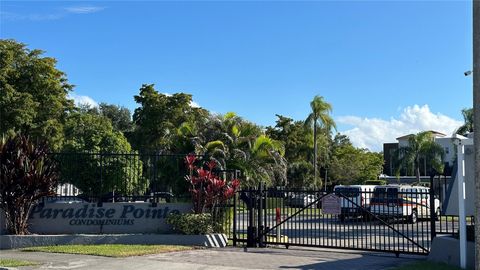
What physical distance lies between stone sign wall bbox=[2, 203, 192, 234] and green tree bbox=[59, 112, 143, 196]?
1130 mm

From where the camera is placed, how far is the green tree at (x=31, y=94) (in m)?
40.0

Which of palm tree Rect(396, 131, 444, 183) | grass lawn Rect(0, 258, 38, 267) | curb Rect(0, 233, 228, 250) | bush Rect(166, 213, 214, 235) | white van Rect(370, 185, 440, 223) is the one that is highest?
palm tree Rect(396, 131, 444, 183)

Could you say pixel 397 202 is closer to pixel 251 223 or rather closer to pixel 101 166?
pixel 251 223

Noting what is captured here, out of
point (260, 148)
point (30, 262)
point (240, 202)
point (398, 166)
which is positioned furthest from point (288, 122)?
point (30, 262)

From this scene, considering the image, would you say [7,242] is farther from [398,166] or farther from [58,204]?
[398,166]

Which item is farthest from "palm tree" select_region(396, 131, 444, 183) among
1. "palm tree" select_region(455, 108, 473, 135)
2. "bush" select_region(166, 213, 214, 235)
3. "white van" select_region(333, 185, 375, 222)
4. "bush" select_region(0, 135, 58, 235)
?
"bush" select_region(0, 135, 58, 235)

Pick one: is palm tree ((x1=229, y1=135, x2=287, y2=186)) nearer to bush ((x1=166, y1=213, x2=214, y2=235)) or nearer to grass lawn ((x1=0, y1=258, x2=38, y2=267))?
bush ((x1=166, y1=213, x2=214, y2=235))

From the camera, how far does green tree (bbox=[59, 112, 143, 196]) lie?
18062 millimetres

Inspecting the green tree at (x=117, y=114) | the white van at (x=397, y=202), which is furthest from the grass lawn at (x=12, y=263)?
the green tree at (x=117, y=114)

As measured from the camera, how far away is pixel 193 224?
50.3 feet

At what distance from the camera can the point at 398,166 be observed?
70000 mm

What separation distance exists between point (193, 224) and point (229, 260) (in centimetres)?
298

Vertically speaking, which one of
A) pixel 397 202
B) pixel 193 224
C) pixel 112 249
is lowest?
pixel 112 249

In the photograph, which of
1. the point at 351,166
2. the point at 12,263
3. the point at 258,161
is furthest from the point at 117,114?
the point at 12,263
